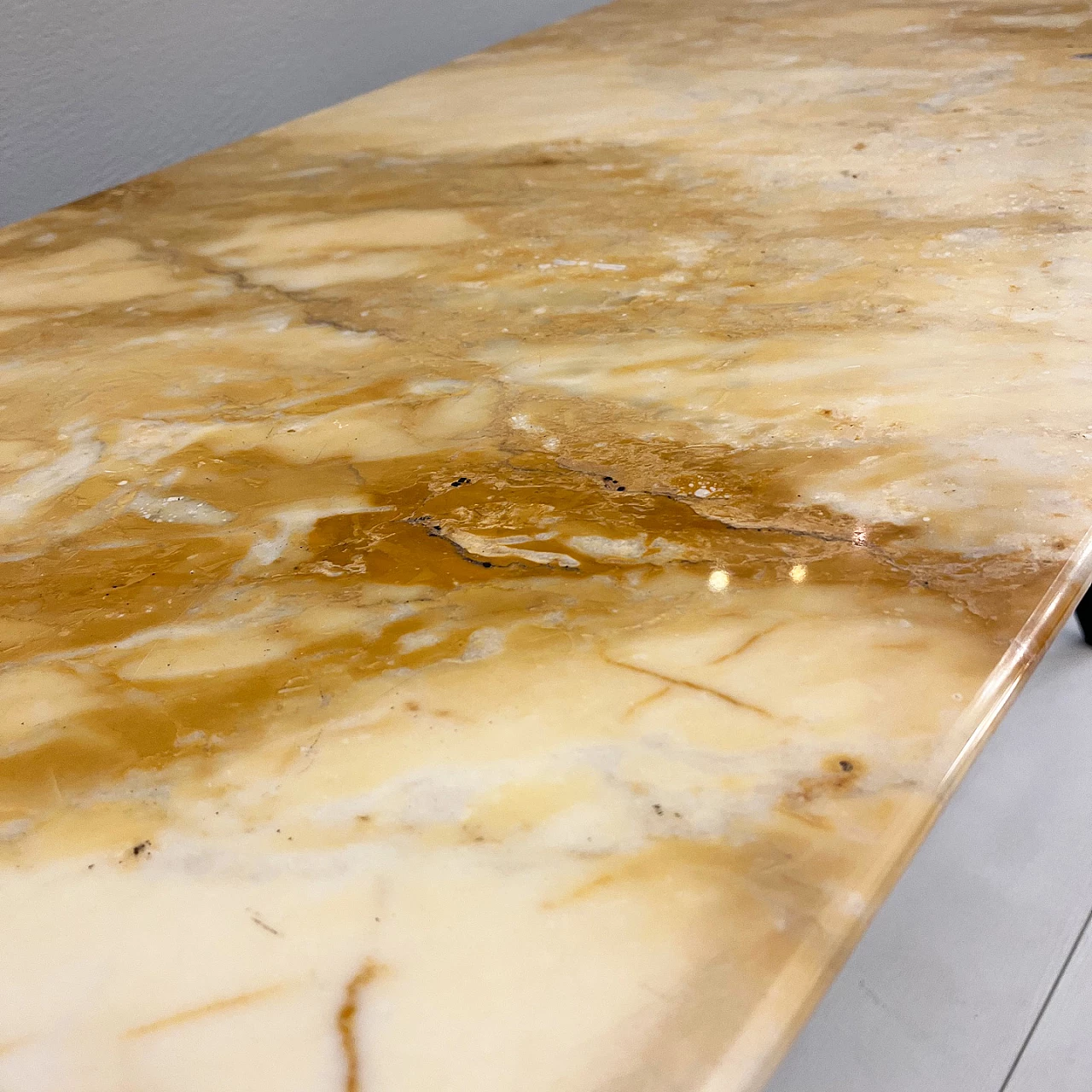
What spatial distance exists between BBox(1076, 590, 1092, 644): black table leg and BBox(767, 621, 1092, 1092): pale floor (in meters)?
0.10

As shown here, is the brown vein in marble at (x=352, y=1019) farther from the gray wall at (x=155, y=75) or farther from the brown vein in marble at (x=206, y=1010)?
the gray wall at (x=155, y=75)

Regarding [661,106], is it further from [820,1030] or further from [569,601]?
[820,1030]

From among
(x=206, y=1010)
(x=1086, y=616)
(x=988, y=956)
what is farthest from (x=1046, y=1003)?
(x=206, y=1010)

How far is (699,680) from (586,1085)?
15 cm

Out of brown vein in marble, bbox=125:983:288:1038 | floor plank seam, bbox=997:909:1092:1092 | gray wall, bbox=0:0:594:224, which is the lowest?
floor plank seam, bbox=997:909:1092:1092

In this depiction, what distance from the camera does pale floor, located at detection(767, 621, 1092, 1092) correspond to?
0.87 metres

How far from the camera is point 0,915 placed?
1.13ft

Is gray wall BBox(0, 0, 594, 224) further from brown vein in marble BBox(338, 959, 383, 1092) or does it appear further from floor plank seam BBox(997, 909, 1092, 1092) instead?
floor plank seam BBox(997, 909, 1092, 1092)

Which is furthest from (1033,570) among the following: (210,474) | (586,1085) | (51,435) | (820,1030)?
(820,1030)

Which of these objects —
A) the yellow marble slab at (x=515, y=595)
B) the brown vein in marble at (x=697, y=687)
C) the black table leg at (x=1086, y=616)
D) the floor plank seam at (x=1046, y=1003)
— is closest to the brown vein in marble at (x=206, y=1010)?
the yellow marble slab at (x=515, y=595)

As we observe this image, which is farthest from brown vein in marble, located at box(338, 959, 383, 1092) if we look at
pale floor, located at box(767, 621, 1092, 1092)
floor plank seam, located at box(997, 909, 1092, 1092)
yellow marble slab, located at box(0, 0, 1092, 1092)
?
floor plank seam, located at box(997, 909, 1092, 1092)

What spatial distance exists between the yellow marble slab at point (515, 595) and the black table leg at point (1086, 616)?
1.64 ft

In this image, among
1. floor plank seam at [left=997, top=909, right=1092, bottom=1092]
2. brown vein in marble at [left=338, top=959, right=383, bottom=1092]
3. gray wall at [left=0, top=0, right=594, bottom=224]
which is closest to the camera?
brown vein in marble at [left=338, top=959, right=383, bottom=1092]

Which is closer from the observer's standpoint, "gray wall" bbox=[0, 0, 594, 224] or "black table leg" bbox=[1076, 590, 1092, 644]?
"gray wall" bbox=[0, 0, 594, 224]
